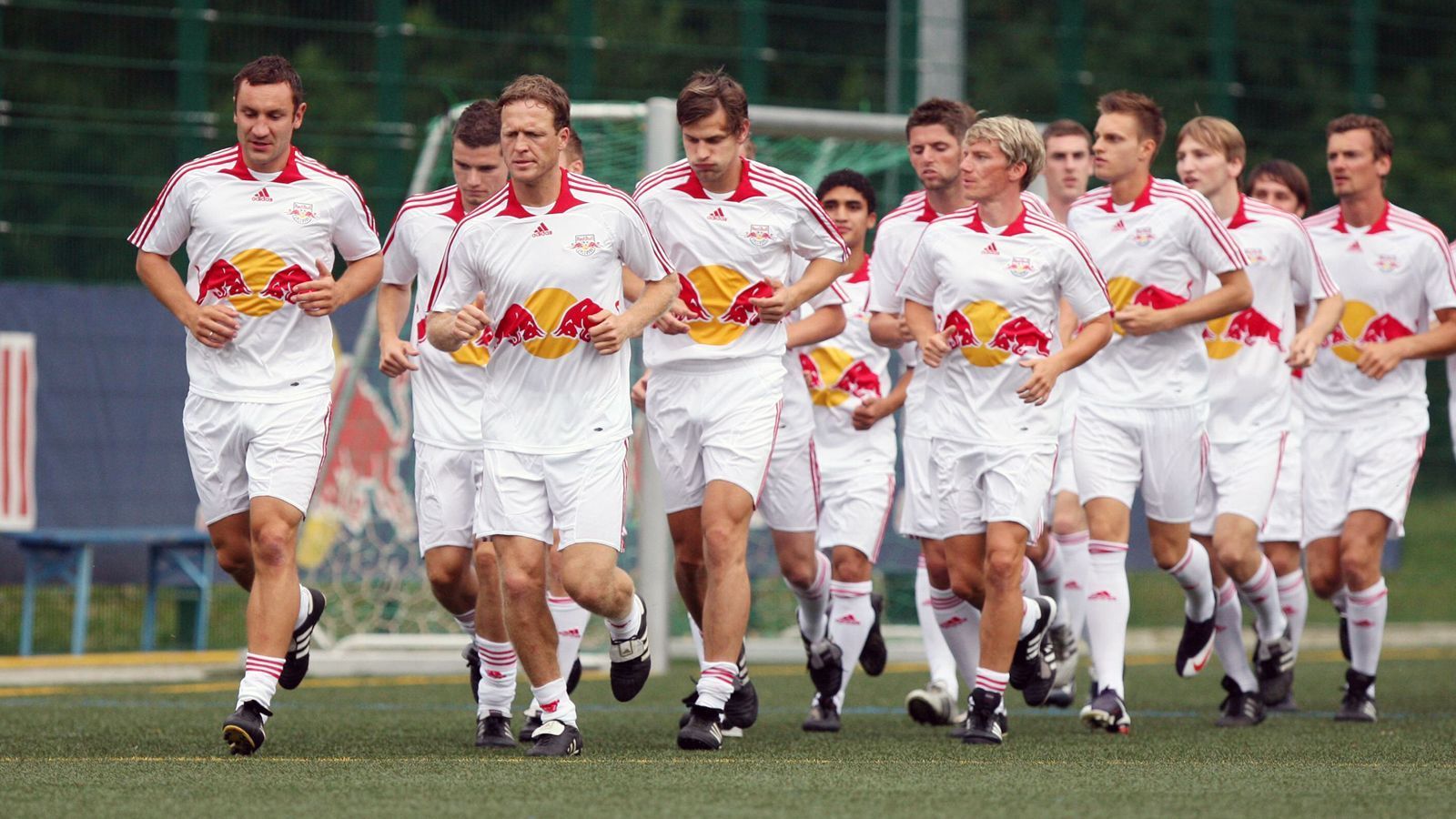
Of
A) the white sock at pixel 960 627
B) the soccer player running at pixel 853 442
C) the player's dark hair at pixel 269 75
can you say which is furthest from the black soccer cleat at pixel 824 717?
the player's dark hair at pixel 269 75

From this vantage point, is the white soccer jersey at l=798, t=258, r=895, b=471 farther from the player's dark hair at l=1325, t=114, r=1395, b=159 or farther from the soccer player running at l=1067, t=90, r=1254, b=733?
the player's dark hair at l=1325, t=114, r=1395, b=159

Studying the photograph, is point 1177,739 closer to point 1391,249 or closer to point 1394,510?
point 1394,510

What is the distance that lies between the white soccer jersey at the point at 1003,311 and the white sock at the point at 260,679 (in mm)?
2489

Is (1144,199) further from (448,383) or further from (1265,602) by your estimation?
(448,383)

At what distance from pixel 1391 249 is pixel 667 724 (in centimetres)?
375

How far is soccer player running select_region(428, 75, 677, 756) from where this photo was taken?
7.00 meters

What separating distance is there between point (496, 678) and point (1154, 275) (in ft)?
10.0

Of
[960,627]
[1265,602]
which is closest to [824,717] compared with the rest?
[960,627]

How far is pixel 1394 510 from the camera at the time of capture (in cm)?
937

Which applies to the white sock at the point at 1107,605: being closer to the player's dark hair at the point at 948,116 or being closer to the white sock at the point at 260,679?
the player's dark hair at the point at 948,116

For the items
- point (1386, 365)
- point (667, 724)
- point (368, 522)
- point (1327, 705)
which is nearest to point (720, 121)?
point (667, 724)

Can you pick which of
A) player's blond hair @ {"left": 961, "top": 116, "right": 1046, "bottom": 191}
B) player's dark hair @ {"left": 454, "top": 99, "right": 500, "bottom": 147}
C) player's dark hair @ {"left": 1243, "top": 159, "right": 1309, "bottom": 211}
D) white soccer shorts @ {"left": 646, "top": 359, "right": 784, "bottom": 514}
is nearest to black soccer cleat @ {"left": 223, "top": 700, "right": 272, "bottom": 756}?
white soccer shorts @ {"left": 646, "top": 359, "right": 784, "bottom": 514}

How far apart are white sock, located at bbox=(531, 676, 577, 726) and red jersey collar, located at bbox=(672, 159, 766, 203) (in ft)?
6.02

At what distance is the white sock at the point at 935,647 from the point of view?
8914 millimetres
